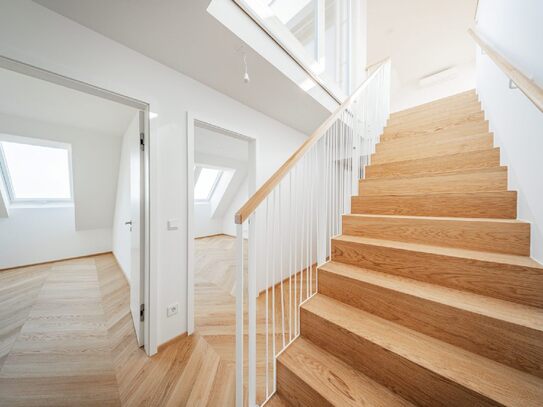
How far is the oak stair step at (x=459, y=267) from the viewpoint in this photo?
87 centimetres

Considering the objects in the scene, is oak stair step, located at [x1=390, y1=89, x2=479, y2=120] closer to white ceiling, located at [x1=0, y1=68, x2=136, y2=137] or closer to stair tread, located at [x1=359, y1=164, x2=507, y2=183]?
stair tread, located at [x1=359, y1=164, x2=507, y2=183]

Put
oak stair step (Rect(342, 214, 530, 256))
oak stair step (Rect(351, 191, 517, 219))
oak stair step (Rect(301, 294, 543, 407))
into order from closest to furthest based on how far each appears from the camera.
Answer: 1. oak stair step (Rect(301, 294, 543, 407))
2. oak stair step (Rect(342, 214, 530, 256))
3. oak stair step (Rect(351, 191, 517, 219))

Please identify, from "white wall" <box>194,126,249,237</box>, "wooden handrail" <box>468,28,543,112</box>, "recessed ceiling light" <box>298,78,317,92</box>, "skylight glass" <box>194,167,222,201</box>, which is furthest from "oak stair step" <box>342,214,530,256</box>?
"skylight glass" <box>194,167,222,201</box>

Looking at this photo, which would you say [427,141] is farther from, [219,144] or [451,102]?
[219,144]

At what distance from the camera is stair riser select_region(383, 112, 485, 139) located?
5.92ft

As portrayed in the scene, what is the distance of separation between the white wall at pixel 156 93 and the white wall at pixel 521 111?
6.81 feet

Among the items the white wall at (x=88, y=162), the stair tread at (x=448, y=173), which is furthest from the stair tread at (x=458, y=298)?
the white wall at (x=88, y=162)

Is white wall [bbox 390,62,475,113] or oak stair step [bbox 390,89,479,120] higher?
white wall [bbox 390,62,475,113]

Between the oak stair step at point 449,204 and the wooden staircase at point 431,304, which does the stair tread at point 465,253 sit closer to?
the wooden staircase at point 431,304

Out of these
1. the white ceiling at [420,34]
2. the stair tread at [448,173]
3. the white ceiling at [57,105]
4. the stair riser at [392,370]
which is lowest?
the stair riser at [392,370]

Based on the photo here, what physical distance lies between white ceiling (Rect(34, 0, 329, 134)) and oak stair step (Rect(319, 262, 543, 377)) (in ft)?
5.84

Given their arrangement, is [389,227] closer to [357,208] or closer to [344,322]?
[357,208]

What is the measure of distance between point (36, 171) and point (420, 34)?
7.59 metres

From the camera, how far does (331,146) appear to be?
5.17 ft
